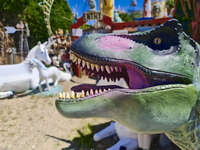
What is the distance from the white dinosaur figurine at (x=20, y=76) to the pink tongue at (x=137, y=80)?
5348mm

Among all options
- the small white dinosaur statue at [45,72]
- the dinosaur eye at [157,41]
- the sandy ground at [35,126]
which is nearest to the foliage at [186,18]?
the sandy ground at [35,126]

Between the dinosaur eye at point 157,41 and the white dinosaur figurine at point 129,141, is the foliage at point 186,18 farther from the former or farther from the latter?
the dinosaur eye at point 157,41

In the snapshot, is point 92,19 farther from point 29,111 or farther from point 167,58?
point 167,58

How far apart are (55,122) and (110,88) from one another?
3133mm

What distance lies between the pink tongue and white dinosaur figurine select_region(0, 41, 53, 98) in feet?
17.5

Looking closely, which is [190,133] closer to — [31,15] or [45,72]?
[45,72]

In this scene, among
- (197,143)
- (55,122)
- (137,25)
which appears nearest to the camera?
(197,143)

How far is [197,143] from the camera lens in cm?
174

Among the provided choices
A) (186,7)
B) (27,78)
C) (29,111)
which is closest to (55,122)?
(29,111)

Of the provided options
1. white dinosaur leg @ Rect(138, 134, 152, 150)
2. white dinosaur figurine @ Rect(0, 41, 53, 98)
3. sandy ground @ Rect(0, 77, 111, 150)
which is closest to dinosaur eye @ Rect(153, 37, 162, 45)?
white dinosaur leg @ Rect(138, 134, 152, 150)

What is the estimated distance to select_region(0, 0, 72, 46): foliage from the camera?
1744 centimetres

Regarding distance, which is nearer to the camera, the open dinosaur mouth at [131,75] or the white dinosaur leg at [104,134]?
the open dinosaur mouth at [131,75]

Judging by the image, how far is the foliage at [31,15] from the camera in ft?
57.2

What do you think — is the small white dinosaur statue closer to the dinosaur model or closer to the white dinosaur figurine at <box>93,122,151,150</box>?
the white dinosaur figurine at <box>93,122,151,150</box>
